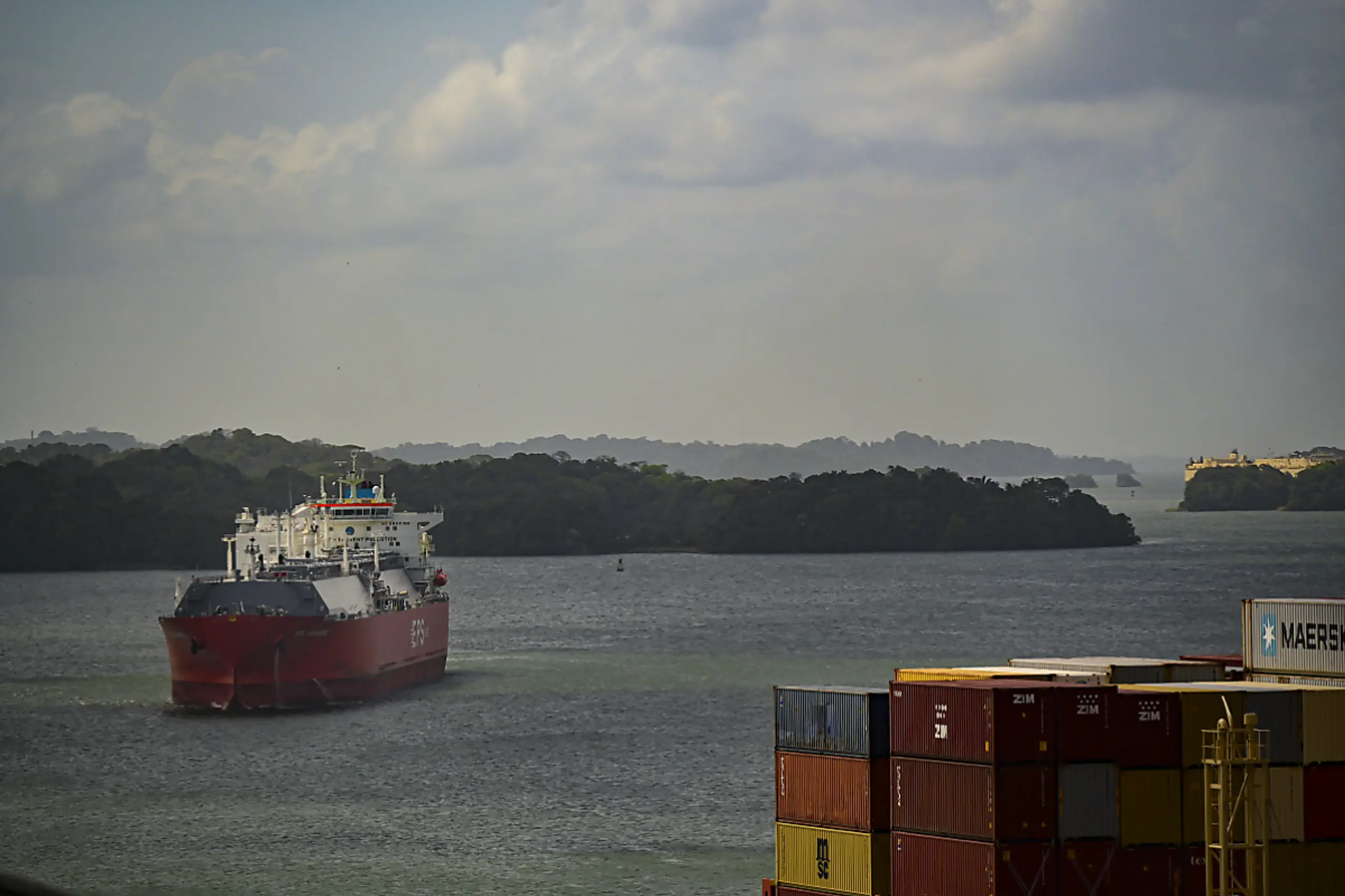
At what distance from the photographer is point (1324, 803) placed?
23594mm

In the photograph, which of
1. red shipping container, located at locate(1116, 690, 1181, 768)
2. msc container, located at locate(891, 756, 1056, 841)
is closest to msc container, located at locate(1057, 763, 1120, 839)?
msc container, located at locate(891, 756, 1056, 841)

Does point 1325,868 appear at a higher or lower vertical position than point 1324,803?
lower

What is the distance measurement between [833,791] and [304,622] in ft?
124

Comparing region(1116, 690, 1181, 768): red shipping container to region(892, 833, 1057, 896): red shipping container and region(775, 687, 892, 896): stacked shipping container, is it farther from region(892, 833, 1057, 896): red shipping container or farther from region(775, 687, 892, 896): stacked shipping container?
region(775, 687, 892, 896): stacked shipping container

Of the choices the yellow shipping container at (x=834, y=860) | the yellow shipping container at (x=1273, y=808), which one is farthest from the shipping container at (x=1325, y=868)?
the yellow shipping container at (x=834, y=860)

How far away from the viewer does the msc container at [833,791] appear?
2416 cm

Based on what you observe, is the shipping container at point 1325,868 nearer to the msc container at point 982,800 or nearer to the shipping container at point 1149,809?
the shipping container at point 1149,809

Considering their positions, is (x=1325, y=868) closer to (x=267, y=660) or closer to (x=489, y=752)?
(x=489, y=752)

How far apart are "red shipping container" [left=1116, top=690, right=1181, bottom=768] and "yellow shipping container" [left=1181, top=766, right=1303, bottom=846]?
0.33 metres

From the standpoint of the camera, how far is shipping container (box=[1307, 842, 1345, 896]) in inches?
914

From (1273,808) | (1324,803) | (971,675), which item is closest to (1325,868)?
(1324,803)

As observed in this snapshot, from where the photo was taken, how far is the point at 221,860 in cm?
3978

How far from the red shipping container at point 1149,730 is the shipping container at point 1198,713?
86 millimetres

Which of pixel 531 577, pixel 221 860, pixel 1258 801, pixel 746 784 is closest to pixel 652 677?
pixel 746 784
